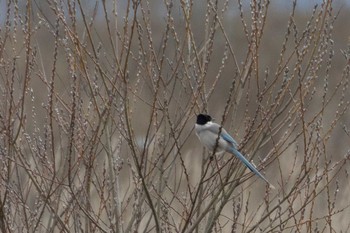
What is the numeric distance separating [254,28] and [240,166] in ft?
2.17

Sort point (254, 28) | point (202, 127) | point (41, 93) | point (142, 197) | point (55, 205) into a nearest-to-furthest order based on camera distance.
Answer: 1. point (254, 28)
2. point (142, 197)
3. point (55, 205)
4. point (202, 127)
5. point (41, 93)

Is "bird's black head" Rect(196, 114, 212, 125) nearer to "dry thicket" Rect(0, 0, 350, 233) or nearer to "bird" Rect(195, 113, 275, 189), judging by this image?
"bird" Rect(195, 113, 275, 189)

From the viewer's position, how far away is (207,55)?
136 inches

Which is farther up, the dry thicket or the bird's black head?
the bird's black head

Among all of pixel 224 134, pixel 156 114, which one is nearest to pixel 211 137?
pixel 224 134

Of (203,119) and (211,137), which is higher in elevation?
(203,119)

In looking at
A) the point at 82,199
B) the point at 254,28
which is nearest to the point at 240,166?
the point at 254,28

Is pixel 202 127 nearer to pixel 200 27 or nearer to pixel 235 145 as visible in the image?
pixel 235 145

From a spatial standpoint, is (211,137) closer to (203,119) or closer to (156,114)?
(203,119)

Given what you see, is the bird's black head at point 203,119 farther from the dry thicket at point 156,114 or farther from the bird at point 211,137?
the dry thicket at point 156,114

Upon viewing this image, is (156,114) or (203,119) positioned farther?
(203,119)

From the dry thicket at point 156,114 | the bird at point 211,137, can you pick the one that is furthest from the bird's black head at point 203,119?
the dry thicket at point 156,114

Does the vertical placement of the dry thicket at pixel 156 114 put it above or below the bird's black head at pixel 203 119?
below

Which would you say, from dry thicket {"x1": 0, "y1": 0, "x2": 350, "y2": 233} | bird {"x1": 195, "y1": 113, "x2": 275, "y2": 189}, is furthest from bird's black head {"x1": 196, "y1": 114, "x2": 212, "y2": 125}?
dry thicket {"x1": 0, "y1": 0, "x2": 350, "y2": 233}
